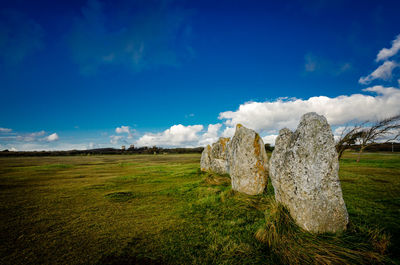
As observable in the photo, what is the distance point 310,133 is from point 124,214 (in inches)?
269

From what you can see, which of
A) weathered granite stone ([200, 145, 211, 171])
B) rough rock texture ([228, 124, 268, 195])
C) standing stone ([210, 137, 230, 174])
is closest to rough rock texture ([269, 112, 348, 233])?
rough rock texture ([228, 124, 268, 195])

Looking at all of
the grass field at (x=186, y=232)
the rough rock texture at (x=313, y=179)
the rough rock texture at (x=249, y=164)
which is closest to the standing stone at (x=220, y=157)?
the rough rock texture at (x=249, y=164)

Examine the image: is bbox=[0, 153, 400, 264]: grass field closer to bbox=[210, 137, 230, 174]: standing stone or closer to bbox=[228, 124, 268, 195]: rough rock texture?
bbox=[228, 124, 268, 195]: rough rock texture

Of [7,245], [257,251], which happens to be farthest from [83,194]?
[257,251]

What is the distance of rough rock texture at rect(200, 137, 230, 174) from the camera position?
13991 mm

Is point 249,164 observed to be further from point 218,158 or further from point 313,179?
point 218,158

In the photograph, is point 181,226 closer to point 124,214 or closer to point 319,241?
point 124,214

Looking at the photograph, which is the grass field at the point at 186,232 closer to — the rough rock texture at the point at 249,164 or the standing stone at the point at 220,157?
the rough rock texture at the point at 249,164

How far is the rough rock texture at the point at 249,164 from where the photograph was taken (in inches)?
303

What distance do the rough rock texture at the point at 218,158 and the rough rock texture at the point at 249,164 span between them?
5.03 metres

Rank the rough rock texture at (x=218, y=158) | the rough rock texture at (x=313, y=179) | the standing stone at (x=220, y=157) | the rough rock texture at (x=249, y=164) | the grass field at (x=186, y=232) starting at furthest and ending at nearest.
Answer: the rough rock texture at (x=218, y=158) → the standing stone at (x=220, y=157) → the rough rock texture at (x=249, y=164) → the rough rock texture at (x=313, y=179) → the grass field at (x=186, y=232)

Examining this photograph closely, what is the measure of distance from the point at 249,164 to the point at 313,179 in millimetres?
3792

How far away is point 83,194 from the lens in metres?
9.34

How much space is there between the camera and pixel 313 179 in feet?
13.7
